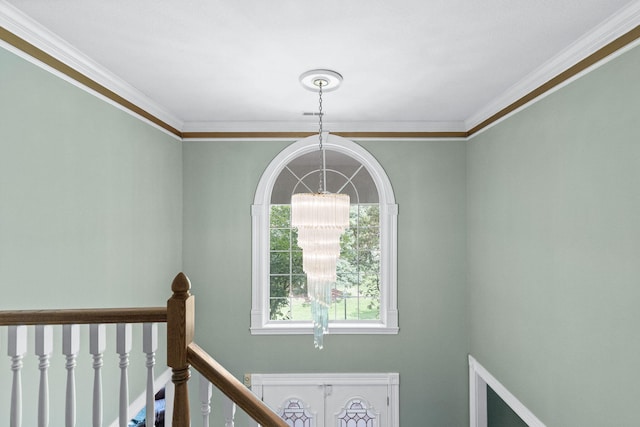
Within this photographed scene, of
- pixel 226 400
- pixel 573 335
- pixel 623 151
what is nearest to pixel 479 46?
pixel 623 151

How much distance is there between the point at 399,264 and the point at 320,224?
60.1 inches

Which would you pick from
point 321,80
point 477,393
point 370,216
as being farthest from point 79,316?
point 477,393

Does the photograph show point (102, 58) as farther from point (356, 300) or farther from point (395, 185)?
point (356, 300)

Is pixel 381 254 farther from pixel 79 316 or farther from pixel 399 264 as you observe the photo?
pixel 79 316

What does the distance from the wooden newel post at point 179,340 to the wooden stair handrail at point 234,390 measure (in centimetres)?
4

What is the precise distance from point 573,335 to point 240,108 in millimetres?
2899

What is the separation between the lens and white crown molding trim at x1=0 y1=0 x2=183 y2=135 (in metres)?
1.63

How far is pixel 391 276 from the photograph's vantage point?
3625 mm

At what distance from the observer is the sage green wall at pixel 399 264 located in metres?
3.60

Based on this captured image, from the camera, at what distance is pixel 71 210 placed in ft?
6.70

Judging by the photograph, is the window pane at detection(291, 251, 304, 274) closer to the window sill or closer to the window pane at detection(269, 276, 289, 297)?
the window pane at detection(269, 276, 289, 297)

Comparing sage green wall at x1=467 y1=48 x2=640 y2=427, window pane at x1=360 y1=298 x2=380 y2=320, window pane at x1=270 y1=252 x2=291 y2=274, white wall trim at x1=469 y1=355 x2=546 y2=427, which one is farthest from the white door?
sage green wall at x1=467 y1=48 x2=640 y2=427

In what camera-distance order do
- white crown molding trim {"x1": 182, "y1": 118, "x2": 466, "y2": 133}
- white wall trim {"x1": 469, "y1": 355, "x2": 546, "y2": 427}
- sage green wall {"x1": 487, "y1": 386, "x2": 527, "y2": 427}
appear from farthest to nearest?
sage green wall {"x1": 487, "y1": 386, "x2": 527, "y2": 427} < white crown molding trim {"x1": 182, "y1": 118, "x2": 466, "y2": 133} < white wall trim {"x1": 469, "y1": 355, "x2": 546, "y2": 427}

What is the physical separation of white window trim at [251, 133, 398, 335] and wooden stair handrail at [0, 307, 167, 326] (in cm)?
234
